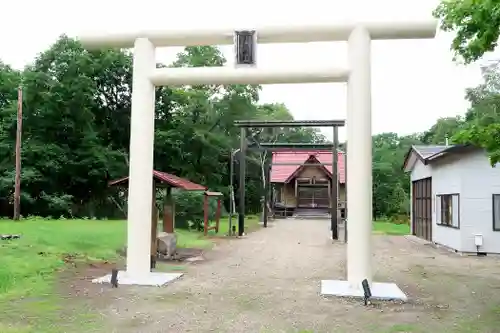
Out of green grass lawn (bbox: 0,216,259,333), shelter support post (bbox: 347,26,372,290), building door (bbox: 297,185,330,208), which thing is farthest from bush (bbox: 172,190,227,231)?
building door (bbox: 297,185,330,208)

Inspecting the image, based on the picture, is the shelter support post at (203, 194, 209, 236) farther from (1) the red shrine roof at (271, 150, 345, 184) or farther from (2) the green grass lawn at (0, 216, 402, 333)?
(1) the red shrine roof at (271, 150, 345, 184)

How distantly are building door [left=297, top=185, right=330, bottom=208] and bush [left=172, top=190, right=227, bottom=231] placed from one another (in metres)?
14.9

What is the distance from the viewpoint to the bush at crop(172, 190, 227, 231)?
62.6 ft

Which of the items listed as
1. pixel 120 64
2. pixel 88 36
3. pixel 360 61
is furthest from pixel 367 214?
pixel 120 64

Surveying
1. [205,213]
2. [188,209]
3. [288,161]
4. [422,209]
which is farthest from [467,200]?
[288,161]

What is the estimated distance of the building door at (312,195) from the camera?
1319 inches

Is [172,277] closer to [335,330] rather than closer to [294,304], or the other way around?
[294,304]

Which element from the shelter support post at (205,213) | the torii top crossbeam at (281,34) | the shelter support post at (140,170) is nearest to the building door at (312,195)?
the shelter support post at (205,213)

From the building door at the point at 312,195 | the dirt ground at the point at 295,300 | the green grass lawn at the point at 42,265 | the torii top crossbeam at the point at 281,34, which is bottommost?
the dirt ground at the point at 295,300

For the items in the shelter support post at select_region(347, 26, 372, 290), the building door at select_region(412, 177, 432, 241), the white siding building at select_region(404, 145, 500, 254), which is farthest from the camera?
the building door at select_region(412, 177, 432, 241)

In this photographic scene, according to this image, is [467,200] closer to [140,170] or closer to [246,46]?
[246,46]

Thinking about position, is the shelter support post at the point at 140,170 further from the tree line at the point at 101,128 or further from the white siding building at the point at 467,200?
the tree line at the point at 101,128

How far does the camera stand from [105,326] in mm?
5996

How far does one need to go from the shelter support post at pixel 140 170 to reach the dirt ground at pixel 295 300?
2.80ft
